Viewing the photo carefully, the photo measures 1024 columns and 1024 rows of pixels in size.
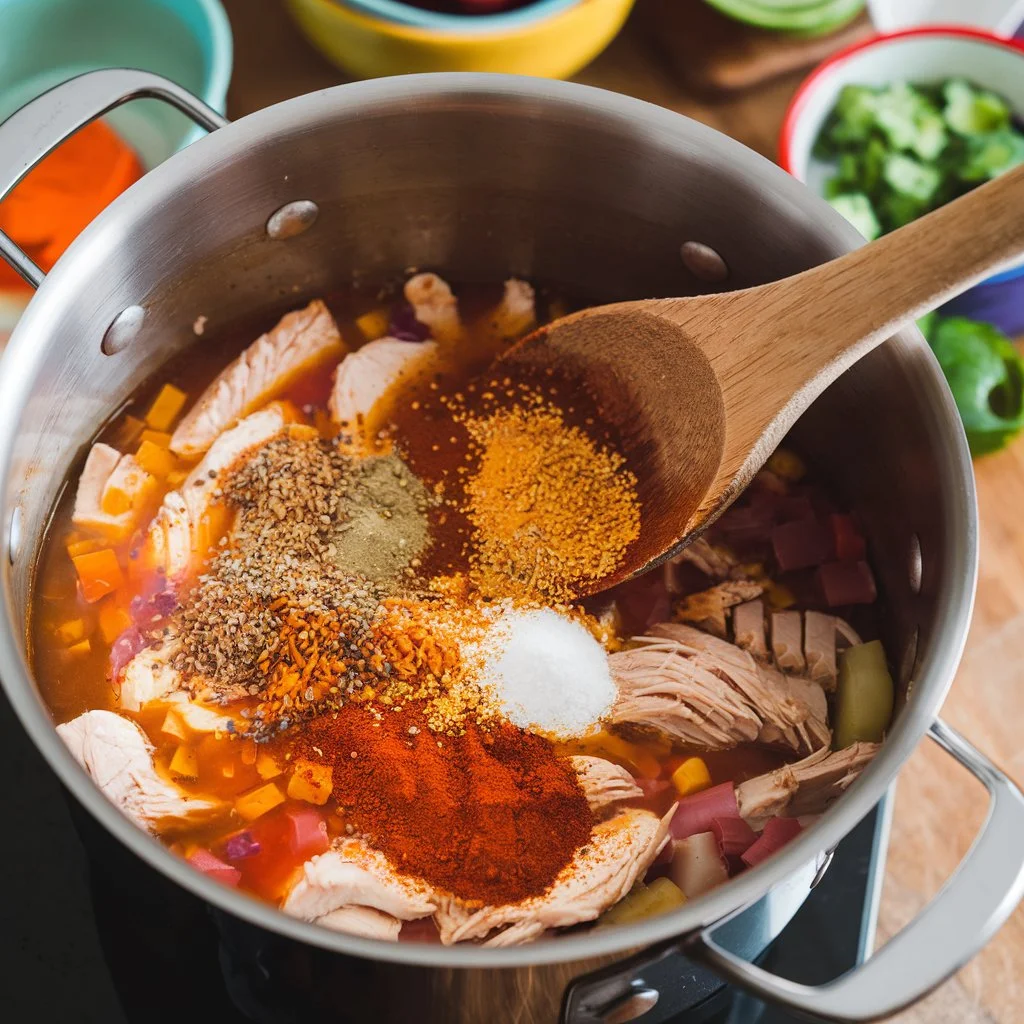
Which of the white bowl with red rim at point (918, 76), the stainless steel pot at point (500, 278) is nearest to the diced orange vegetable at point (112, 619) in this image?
the stainless steel pot at point (500, 278)

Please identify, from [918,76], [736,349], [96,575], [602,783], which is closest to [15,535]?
[96,575]

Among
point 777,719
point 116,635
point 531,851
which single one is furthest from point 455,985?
point 116,635

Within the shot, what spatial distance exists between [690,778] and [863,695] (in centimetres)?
25

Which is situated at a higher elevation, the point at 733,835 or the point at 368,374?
the point at 368,374

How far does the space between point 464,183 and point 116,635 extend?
31.2 inches

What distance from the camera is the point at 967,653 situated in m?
1.62

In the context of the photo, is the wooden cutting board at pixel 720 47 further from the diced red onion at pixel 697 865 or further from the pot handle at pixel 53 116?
the diced red onion at pixel 697 865

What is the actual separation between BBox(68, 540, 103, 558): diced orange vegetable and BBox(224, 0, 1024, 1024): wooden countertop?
841 mm

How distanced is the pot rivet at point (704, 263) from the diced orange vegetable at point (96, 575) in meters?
0.91

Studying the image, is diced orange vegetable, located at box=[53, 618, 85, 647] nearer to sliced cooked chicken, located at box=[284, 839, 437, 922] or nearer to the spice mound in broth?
the spice mound in broth

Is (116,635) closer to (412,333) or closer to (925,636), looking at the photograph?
(412,333)

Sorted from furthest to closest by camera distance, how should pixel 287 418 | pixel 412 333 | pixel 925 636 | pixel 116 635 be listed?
pixel 412 333, pixel 287 418, pixel 116 635, pixel 925 636

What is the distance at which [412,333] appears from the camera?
169 cm

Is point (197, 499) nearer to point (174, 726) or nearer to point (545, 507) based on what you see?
point (174, 726)
